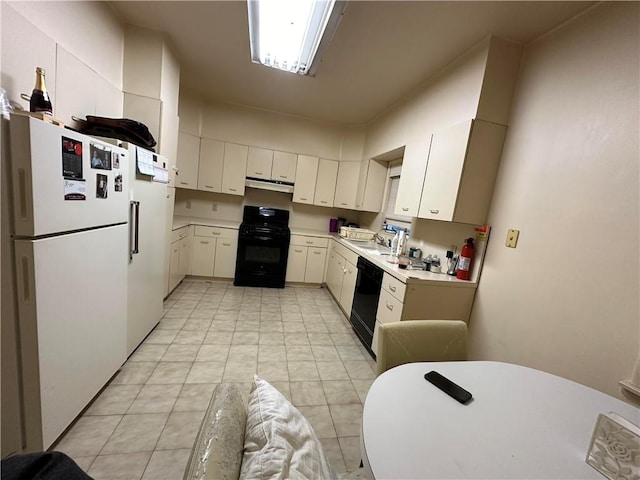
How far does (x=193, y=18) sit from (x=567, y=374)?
11.7 ft

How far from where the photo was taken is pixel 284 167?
163 inches

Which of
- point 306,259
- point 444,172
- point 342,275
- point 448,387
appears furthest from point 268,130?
point 448,387

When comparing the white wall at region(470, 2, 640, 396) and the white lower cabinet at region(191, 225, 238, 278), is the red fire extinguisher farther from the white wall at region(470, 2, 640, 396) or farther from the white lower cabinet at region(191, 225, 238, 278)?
the white lower cabinet at region(191, 225, 238, 278)

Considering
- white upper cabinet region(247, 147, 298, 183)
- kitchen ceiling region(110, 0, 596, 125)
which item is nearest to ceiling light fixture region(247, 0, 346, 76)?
kitchen ceiling region(110, 0, 596, 125)

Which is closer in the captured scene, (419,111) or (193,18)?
(193,18)

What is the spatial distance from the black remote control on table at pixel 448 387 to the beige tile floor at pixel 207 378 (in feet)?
2.76

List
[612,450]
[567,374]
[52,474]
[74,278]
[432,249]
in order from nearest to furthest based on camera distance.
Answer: [52,474], [612,450], [74,278], [567,374], [432,249]

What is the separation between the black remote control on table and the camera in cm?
89

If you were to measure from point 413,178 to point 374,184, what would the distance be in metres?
1.39

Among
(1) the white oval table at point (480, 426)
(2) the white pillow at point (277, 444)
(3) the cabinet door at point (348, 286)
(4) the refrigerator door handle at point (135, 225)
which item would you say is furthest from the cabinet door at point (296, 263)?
(2) the white pillow at point (277, 444)

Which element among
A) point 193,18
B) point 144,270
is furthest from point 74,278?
point 193,18

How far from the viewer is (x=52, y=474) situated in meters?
0.44

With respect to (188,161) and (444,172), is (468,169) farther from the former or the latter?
(188,161)

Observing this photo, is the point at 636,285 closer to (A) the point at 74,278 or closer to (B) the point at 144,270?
(A) the point at 74,278
